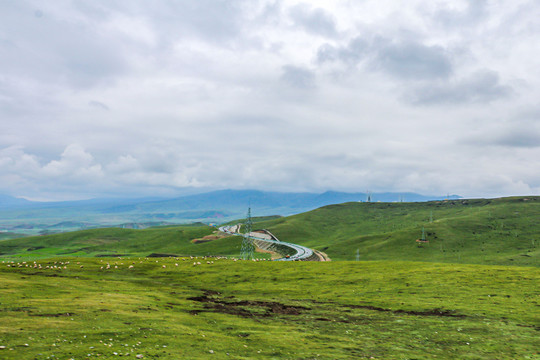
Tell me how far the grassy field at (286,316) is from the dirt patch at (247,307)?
162mm

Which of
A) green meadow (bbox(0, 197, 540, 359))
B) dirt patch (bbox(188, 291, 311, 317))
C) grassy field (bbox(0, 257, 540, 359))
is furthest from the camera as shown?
dirt patch (bbox(188, 291, 311, 317))

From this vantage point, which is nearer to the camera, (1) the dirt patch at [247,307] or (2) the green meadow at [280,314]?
(2) the green meadow at [280,314]

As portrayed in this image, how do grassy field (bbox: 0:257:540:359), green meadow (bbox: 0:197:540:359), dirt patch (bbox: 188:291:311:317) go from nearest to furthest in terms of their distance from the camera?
grassy field (bbox: 0:257:540:359), green meadow (bbox: 0:197:540:359), dirt patch (bbox: 188:291:311:317)

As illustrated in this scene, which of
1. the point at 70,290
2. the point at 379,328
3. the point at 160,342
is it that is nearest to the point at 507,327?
the point at 379,328

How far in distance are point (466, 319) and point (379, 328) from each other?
1335 centimetres

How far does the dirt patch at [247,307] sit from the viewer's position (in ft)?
148

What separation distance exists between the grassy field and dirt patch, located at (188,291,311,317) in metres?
0.16

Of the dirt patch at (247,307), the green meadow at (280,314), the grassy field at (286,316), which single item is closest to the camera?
the grassy field at (286,316)

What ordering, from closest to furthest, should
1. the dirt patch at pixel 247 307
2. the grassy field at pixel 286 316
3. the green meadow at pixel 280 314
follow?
the grassy field at pixel 286 316 < the green meadow at pixel 280 314 < the dirt patch at pixel 247 307

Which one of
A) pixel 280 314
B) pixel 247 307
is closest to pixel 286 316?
pixel 280 314

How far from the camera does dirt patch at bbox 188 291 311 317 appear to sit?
45062 mm

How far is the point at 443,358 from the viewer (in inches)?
1131

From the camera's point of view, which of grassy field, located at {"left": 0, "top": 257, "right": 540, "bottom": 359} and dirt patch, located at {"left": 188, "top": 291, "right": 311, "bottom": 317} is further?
dirt patch, located at {"left": 188, "top": 291, "right": 311, "bottom": 317}

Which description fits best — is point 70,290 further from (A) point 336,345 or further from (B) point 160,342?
(A) point 336,345
